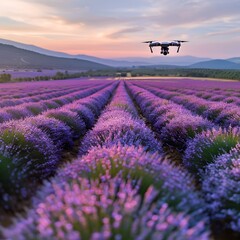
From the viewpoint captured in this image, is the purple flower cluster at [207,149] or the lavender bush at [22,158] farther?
the purple flower cluster at [207,149]

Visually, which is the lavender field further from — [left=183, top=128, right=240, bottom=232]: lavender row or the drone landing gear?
the drone landing gear

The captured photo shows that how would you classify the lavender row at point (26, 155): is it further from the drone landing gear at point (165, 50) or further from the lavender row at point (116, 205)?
the drone landing gear at point (165, 50)

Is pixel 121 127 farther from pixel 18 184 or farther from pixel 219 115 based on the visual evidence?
pixel 219 115

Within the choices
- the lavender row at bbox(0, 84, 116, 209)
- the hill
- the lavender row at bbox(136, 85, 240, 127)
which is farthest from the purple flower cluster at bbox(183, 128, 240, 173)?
the hill

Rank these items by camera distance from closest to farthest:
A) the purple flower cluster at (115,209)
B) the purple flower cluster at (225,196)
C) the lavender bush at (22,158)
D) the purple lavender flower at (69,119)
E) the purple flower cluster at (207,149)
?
the purple flower cluster at (115,209)
the purple flower cluster at (225,196)
the lavender bush at (22,158)
the purple flower cluster at (207,149)
the purple lavender flower at (69,119)

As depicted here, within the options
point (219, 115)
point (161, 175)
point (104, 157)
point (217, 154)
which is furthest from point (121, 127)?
point (219, 115)

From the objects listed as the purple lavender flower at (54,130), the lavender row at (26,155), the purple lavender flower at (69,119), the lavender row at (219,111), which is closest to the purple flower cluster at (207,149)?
the lavender row at (26,155)

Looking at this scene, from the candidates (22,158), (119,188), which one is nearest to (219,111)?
(22,158)

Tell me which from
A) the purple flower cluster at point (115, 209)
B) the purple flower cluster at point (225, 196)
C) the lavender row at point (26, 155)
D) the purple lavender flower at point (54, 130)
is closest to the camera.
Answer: the purple flower cluster at point (115, 209)

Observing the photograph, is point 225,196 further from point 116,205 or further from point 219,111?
point 219,111
